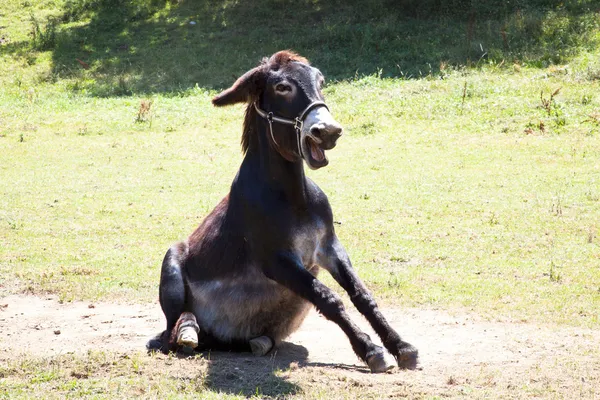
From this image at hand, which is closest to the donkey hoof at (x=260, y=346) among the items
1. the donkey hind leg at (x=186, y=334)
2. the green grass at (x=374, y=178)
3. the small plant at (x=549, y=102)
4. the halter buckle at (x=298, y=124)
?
the donkey hind leg at (x=186, y=334)

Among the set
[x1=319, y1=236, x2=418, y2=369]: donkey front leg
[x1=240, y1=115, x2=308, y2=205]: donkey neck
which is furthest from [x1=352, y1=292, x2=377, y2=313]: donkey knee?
[x1=240, y1=115, x2=308, y2=205]: donkey neck

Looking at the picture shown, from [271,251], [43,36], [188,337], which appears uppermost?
[271,251]

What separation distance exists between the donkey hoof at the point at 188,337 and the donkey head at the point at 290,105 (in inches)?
57.1

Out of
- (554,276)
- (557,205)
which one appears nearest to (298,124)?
(554,276)

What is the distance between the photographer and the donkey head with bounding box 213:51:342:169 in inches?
222

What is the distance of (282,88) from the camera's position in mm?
6035

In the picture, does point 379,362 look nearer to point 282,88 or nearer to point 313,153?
point 313,153

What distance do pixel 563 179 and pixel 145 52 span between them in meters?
14.9

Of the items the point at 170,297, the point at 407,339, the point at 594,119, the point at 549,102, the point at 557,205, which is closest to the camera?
the point at 170,297

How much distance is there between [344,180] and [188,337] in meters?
7.65

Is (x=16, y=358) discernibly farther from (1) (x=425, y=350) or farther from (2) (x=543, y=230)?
(2) (x=543, y=230)

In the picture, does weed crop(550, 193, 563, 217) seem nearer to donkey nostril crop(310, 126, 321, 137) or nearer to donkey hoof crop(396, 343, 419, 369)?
donkey hoof crop(396, 343, 419, 369)

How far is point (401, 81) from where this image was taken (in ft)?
63.1

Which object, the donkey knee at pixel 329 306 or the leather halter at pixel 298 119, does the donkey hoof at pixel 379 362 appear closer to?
the donkey knee at pixel 329 306
